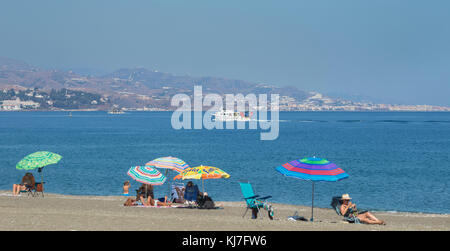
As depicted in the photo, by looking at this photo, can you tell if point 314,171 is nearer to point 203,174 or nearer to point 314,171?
point 314,171

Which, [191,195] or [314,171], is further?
[191,195]

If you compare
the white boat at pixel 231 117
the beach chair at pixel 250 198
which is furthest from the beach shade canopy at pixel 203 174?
the white boat at pixel 231 117

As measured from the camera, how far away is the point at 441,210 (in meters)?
22.1

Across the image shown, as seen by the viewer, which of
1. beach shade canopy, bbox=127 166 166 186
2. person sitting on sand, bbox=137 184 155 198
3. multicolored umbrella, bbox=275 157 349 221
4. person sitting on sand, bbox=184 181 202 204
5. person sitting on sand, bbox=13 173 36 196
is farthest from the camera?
person sitting on sand, bbox=13 173 36 196

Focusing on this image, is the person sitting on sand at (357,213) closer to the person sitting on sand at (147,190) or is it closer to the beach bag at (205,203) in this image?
the beach bag at (205,203)

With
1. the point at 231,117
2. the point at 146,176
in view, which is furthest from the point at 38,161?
the point at 231,117

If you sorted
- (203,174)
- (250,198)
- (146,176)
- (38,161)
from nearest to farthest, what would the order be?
(250,198)
(203,174)
(146,176)
(38,161)

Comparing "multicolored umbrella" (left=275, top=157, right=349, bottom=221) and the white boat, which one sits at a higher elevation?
"multicolored umbrella" (left=275, top=157, right=349, bottom=221)

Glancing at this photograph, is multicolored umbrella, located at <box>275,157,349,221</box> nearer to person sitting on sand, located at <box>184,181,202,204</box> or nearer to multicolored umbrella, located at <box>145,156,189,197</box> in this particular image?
person sitting on sand, located at <box>184,181,202,204</box>

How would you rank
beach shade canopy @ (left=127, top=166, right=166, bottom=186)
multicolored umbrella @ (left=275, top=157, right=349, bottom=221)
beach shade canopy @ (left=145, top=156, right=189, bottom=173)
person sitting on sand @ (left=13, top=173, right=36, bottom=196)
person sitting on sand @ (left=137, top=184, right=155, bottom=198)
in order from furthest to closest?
1. person sitting on sand @ (left=13, top=173, right=36, bottom=196)
2. beach shade canopy @ (left=145, top=156, right=189, bottom=173)
3. person sitting on sand @ (left=137, top=184, right=155, bottom=198)
4. beach shade canopy @ (left=127, top=166, right=166, bottom=186)
5. multicolored umbrella @ (left=275, top=157, right=349, bottom=221)

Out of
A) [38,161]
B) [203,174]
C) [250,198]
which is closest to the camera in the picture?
[250,198]

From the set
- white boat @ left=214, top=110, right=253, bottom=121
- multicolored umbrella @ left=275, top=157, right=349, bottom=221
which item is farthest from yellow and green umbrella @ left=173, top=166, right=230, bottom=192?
white boat @ left=214, top=110, right=253, bottom=121

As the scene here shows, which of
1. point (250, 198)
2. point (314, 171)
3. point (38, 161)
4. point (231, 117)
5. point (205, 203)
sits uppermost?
point (314, 171)

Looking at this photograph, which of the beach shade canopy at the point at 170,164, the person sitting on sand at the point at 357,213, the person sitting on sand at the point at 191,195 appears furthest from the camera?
the beach shade canopy at the point at 170,164
